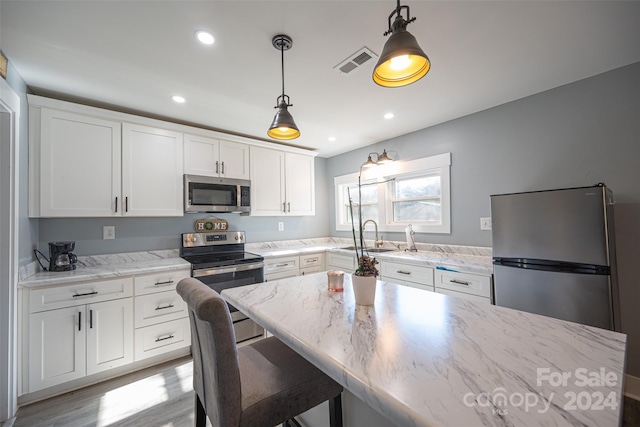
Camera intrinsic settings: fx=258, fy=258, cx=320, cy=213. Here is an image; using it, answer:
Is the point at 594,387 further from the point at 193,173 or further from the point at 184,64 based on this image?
the point at 193,173

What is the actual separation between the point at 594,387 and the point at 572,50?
2.16 meters

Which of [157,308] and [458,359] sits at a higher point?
[458,359]

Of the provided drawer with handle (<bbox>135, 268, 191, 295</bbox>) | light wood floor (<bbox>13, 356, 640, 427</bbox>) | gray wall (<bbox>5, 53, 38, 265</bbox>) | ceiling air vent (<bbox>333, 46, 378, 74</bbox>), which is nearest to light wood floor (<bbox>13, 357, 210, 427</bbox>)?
light wood floor (<bbox>13, 356, 640, 427</bbox>)

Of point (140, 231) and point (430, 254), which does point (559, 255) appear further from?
point (140, 231)

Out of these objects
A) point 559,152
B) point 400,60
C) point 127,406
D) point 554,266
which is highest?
point 400,60

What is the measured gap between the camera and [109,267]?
2352 mm

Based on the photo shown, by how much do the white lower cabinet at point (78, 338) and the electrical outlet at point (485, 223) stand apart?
3.35m

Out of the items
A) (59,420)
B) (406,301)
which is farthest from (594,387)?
(59,420)

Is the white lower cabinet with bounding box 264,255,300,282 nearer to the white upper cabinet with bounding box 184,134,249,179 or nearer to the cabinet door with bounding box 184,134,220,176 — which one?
the white upper cabinet with bounding box 184,134,249,179

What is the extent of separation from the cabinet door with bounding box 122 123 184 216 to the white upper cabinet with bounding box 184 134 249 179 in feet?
0.34

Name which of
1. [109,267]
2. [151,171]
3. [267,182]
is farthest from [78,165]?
[267,182]

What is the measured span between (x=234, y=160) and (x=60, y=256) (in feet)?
5.94

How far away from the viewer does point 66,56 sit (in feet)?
5.68

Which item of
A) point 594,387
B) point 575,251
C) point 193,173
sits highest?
point 193,173
